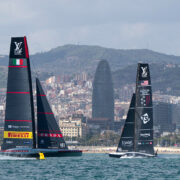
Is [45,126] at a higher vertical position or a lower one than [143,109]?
lower

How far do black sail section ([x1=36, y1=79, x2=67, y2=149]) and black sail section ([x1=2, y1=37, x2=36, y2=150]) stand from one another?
6.53 ft

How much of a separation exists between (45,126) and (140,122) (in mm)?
11569

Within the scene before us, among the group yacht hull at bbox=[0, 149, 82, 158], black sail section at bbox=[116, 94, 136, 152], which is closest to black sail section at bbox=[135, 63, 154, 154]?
black sail section at bbox=[116, 94, 136, 152]

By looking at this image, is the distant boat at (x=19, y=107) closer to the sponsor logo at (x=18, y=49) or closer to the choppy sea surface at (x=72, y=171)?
the sponsor logo at (x=18, y=49)

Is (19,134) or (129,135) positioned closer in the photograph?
(19,134)

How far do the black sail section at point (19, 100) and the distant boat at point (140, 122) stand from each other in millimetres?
13184

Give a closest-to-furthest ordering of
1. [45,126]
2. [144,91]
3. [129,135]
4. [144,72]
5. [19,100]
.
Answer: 1. [19,100]
2. [45,126]
3. [144,91]
4. [144,72]
5. [129,135]

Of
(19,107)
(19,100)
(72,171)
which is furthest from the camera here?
(19,107)

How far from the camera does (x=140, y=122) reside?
285 ft

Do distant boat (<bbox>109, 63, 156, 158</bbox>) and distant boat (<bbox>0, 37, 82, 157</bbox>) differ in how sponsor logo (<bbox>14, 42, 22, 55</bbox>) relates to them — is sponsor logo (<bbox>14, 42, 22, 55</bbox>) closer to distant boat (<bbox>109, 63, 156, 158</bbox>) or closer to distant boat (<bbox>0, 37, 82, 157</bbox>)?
distant boat (<bbox>0, 37, 82, 157</bbox>)

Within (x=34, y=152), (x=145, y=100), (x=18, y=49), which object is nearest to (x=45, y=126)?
(x=34, y=152)

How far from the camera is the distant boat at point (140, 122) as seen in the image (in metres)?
87.0

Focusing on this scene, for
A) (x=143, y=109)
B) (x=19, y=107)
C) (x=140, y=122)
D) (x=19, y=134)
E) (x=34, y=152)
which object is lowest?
(x=34, y=152)

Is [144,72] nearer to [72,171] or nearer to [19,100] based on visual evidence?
[19,100]
